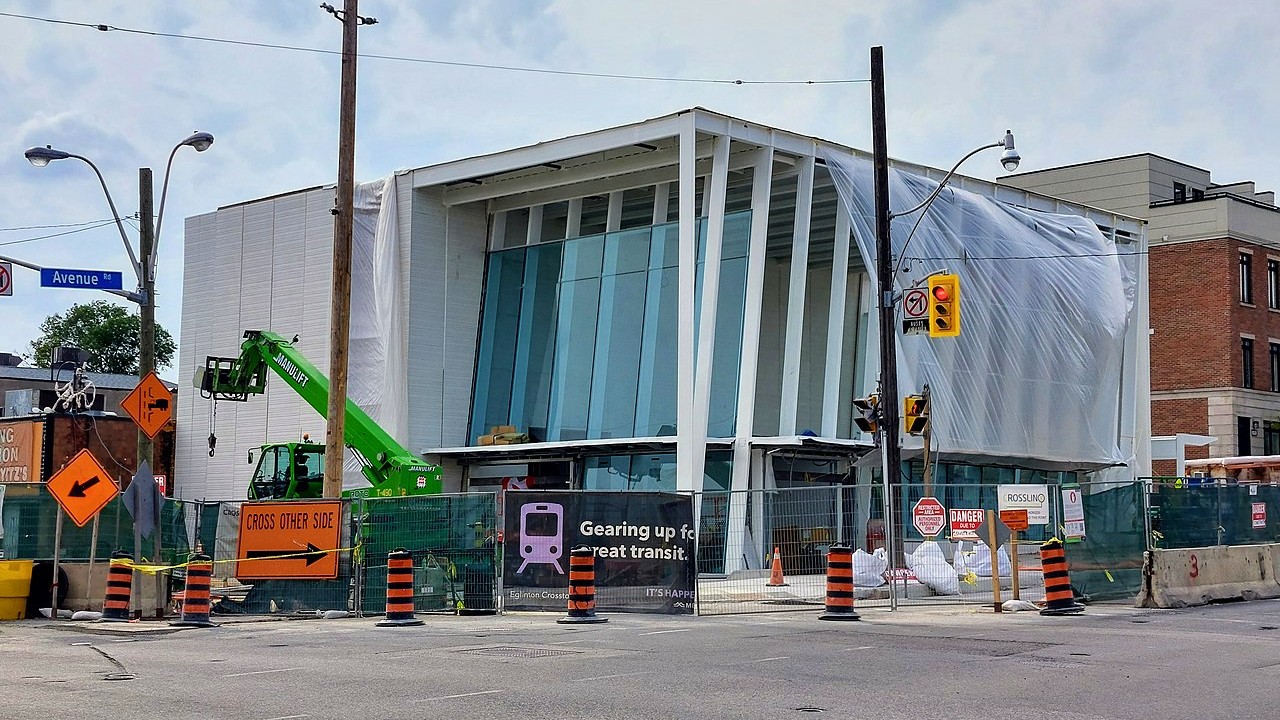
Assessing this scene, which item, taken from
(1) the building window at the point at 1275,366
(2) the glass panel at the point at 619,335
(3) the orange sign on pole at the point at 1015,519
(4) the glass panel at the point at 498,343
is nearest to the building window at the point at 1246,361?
(1) the building window at the point at 1275,366

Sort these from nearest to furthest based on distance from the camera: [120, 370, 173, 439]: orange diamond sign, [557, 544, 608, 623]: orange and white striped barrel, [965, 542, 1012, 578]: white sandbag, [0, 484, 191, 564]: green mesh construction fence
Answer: [557, 544, 608, 623]: orange and white striped barrel < [120, 370, 173, 439]: orange diamond sign < [0, 484, 191, 564]: green mesh construction fence < [965, 542, 1012, 578]: white sandbag

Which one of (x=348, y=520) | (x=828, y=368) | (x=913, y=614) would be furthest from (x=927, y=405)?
(x=348, y=520)

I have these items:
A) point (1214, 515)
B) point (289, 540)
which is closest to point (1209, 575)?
point (1214, 515)

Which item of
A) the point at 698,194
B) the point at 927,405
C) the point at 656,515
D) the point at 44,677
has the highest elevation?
the point at 698,194

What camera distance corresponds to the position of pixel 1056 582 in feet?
65.9

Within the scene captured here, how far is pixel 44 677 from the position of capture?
42.5 feet

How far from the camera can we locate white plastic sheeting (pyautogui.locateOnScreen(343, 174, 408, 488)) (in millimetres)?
36875

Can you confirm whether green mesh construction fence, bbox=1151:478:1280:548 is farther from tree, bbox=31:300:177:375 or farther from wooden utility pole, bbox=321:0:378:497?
tree, bbox=31:300:177:375

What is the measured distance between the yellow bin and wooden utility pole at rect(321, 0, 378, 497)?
4858 mm

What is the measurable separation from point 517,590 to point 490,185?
740 inches

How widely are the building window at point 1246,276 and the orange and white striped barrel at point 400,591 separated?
157 feet

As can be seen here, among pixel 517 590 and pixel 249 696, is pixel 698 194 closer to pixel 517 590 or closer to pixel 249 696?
pixel 517 590

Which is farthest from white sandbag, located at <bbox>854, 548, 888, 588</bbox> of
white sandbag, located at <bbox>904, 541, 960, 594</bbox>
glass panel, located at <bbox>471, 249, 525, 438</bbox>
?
glass panel, located at <bbox>471, 249, 525, 438</bbox>

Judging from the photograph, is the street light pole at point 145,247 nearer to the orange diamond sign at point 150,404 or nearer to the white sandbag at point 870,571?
the orange diamond sign at point 150,404
